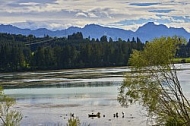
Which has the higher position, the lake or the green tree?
the green tree

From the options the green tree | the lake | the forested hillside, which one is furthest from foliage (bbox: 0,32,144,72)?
the green tree

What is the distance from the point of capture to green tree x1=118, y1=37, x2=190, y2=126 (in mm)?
25969

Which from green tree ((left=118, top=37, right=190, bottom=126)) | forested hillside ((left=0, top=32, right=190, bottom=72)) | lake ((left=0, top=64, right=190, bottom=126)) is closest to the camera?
green tree ((left=118, top=37, right=190, bottom=126))

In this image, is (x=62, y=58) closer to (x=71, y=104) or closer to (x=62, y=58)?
(x=62, y=58)

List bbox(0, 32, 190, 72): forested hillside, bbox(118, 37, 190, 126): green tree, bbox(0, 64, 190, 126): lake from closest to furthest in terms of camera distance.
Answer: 1. bbox(118, 37, 190, 126): green tree
2. bbox(0, 64, 190, 126): lake
3. bbox(0, 32, 190, 72): forested hillside

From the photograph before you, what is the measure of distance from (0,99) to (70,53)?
13515cm

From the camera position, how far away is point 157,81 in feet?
86.2

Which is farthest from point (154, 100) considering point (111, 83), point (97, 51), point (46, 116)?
point (97, 51)

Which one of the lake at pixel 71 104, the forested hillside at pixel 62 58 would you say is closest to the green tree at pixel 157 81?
the lake at pixel 71 104

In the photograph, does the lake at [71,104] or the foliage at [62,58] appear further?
the foliage at [62,58]

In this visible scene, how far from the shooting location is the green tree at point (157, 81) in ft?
85.2

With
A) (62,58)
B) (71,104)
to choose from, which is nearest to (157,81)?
(71,104)

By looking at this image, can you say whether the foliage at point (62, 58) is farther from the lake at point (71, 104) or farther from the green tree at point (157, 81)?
the green tree at point (157, 81)

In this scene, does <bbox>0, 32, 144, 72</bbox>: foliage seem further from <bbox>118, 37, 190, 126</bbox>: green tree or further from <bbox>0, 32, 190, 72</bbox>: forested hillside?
<bbox>118, 37, 190, 126</bbox>: green tree
